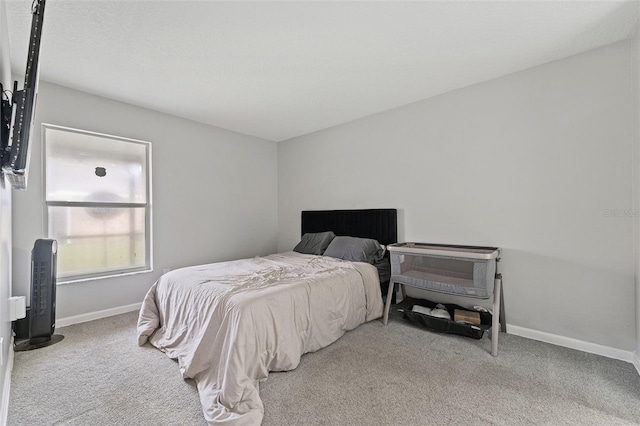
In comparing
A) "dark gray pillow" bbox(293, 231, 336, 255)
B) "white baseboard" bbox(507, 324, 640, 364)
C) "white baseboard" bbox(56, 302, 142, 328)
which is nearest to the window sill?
"white baseboard" bbox(56, 302, 142, 328)

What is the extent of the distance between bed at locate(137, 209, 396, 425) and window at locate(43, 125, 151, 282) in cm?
113

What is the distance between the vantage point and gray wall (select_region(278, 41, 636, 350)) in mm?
2219

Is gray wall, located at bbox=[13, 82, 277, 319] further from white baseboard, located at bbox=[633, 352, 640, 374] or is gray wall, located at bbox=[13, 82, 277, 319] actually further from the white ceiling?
white baseboard, located at bbox=[633, 352, 640, 374]

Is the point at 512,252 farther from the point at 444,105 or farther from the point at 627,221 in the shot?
the point at 444,105

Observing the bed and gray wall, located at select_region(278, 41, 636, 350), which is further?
gray wall, located at select_region(278, 41, 636, 350)

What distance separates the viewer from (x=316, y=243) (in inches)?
155

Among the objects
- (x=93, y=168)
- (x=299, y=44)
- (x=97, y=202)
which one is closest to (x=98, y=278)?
(x=97, y=202)

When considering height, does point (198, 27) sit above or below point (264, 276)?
above

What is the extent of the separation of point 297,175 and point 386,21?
118 inches

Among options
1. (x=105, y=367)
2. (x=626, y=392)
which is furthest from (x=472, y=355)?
(x=105, y=367)

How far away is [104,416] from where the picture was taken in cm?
161

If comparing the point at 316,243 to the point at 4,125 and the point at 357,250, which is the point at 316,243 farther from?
the point at 4,125

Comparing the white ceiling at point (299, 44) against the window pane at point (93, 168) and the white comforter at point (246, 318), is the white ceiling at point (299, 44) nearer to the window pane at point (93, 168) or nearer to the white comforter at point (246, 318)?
the window pane at point (93, 168)

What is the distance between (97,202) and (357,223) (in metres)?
3.13
